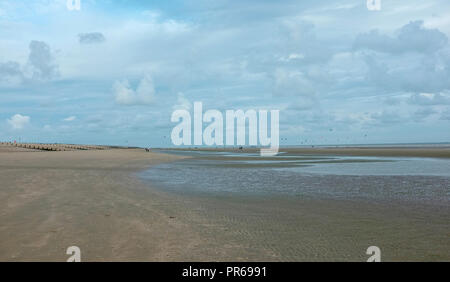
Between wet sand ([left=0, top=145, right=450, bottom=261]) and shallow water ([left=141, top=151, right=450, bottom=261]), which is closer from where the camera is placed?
wet sand ([left=0, top=145, right=450, bottom=261])

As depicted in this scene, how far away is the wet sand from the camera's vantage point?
25.7 ft

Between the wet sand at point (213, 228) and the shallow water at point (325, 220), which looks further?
the shallow water at point (325, 220)

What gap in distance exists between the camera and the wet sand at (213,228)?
7820mm

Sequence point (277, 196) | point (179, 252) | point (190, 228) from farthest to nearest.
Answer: point (277, 196), point (190, 228), point (179, 252)

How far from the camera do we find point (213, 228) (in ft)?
33.8

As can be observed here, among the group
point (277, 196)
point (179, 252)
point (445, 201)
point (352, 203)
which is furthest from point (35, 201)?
point (445, 201)

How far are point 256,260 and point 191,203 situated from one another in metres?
7.55

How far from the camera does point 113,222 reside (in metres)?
10.9

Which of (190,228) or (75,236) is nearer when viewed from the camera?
(75,236)

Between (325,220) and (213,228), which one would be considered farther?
(325,220)

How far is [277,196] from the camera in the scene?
16688 mm

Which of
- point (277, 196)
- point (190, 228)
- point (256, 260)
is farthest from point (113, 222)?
point (277, 196)

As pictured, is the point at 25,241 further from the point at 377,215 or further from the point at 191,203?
the point at 377,215
